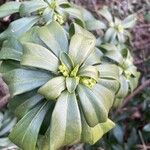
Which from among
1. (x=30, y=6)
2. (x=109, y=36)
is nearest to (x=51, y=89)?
(x=30, y=6)

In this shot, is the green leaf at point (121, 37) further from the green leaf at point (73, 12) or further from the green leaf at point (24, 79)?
the green leaf at point (24, 79)

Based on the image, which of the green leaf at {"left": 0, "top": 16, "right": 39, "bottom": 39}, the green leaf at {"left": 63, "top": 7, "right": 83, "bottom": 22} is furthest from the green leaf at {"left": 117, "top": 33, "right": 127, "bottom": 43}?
the green leaf at {"left": 0, "top": 16, "right": 39, "bottom": 39}

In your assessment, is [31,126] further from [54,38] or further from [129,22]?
[129,22]

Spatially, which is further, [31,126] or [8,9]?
[8,9]

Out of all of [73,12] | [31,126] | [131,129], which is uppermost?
[73,12]

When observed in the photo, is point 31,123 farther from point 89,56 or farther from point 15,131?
point 89,56

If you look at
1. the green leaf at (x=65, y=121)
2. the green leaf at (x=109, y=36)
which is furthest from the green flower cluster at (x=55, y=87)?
the green leaf at (x=109, y=36)
